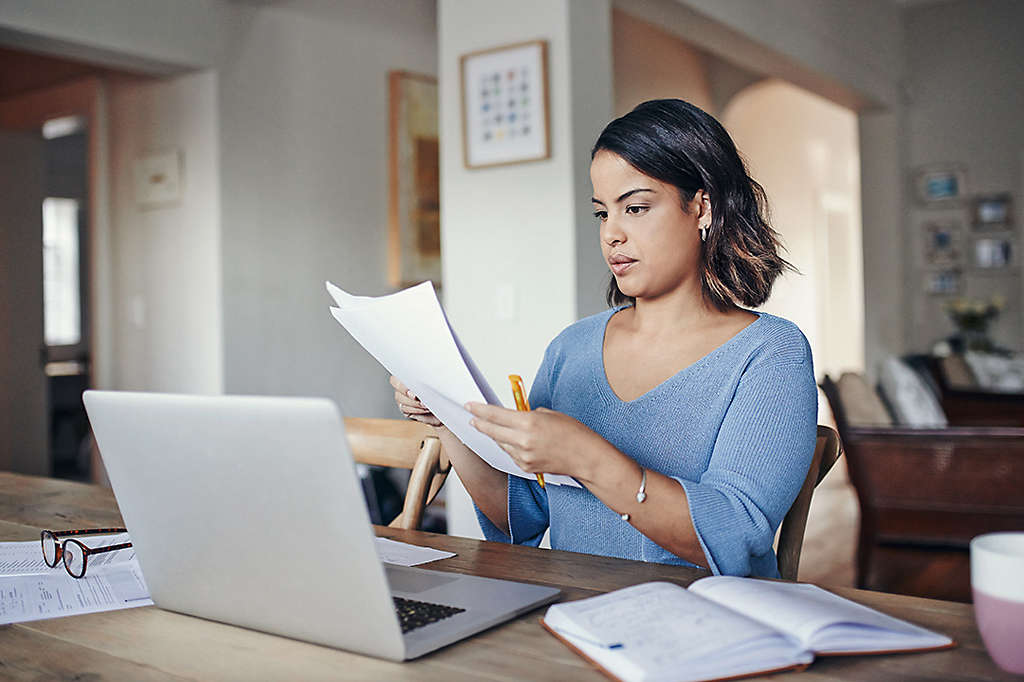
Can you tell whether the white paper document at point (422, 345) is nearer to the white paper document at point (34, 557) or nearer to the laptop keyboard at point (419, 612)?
the laptop keyboard at point (419, 612)

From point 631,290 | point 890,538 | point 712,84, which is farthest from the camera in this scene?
point 712,84

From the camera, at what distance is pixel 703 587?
89 centimetres

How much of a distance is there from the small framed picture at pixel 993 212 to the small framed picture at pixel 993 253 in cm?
9

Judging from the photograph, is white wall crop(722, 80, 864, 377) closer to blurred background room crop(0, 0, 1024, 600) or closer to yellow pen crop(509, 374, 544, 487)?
blurred background room crop(0, 0, 1024, 600)

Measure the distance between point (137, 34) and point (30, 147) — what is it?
1.89 meters

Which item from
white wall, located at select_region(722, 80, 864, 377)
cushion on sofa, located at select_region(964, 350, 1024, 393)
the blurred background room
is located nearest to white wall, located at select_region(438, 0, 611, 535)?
the blurred background room

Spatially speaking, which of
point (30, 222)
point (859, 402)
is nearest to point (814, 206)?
point (859, 402)

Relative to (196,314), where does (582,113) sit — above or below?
above

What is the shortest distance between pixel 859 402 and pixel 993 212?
→ 10.5 feet

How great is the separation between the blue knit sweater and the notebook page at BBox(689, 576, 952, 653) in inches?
9.2

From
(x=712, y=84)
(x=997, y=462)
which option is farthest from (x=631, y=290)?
(x=712, y=84)

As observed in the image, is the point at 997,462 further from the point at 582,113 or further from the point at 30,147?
the point at 30,147

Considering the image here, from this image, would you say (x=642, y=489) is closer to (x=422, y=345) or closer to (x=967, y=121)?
(x=422, y=345)

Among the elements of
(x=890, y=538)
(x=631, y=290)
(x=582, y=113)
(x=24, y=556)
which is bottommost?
(x=890, y=538)
